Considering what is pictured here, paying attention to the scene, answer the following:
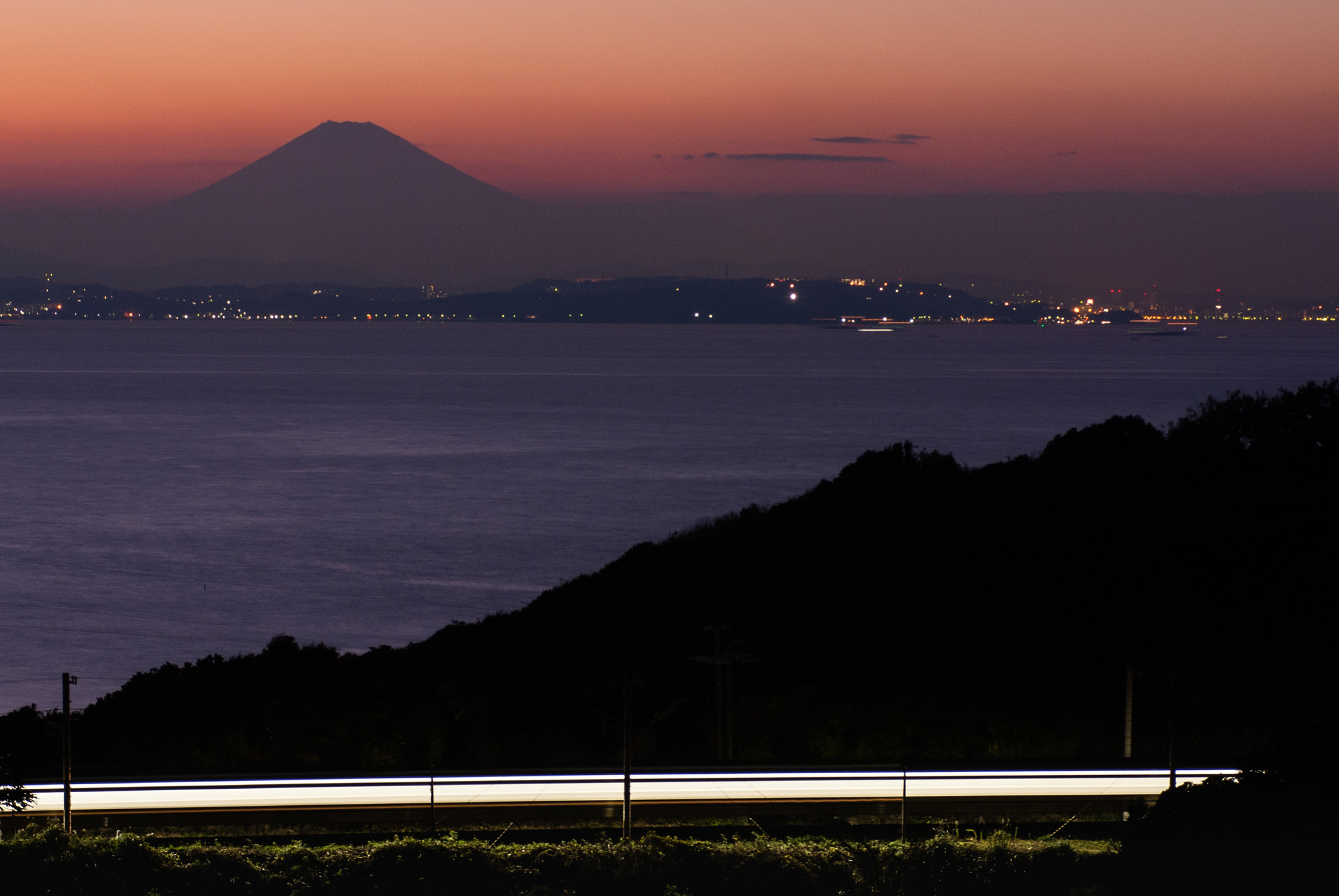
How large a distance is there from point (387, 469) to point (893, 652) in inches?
1562

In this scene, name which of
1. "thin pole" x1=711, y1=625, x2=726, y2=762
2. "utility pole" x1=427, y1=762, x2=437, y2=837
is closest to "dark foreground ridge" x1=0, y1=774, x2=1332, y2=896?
"utility pole" x1=427, y1=762, x2=437, y2=837

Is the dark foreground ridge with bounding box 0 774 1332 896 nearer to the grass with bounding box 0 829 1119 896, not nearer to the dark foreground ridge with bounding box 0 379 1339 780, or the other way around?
the grass with bounding box 0 829 1119 896

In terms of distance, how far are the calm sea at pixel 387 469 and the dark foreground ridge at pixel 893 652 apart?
885 cm

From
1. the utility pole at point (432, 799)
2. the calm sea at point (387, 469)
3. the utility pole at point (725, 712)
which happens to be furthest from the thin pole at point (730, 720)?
the calm sea at point (387, 469)

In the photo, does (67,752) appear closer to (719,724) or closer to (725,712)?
(719,724)

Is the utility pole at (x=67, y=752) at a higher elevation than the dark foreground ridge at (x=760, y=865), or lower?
higher

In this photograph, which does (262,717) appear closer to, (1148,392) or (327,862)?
(327,862)

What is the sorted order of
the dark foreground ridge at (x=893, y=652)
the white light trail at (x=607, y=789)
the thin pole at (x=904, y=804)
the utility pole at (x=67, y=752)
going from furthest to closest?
the dark foreground ridge at (x=893, y=652) < the white light trail at (x=607, y=789) < the thin pole at (x=904, y=804) < the utility pole at (x=67, y=752)

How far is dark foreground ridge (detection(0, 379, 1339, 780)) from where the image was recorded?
49.0ft

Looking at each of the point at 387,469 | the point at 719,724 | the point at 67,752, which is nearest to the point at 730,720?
the point at 719,724

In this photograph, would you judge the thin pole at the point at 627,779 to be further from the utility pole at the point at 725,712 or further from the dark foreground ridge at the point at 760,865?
the utility pole at the point at 725,712

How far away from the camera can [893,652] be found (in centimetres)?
1920

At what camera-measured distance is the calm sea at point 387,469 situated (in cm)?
3294

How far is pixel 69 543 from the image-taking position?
40.5m
